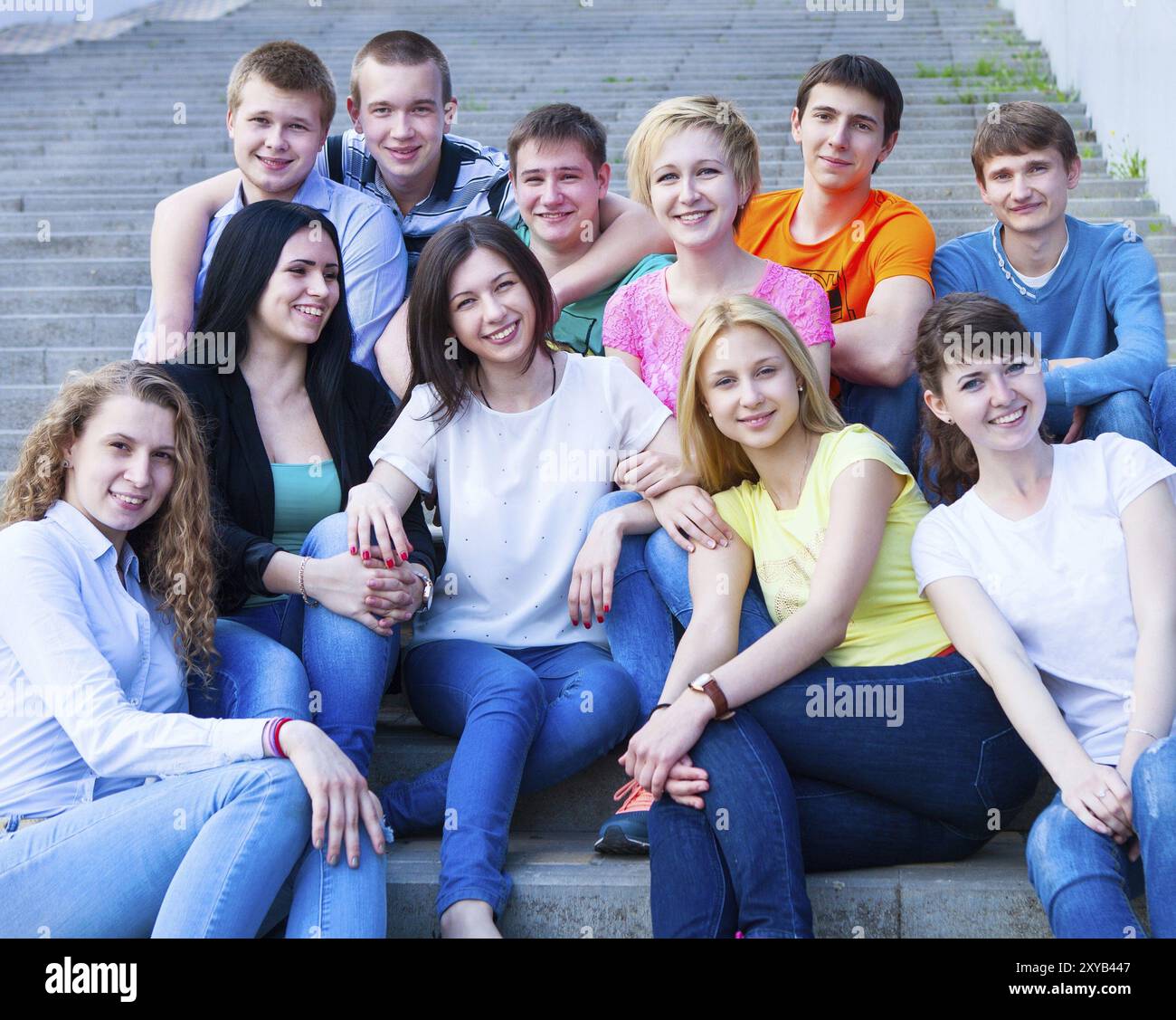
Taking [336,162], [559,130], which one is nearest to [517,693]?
[559,130]

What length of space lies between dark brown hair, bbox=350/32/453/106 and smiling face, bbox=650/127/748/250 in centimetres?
86

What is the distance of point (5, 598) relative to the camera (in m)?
1.93

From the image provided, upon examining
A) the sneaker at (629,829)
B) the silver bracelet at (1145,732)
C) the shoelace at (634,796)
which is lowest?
the sneaker at (629,829)

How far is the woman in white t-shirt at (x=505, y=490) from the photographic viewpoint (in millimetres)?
2275

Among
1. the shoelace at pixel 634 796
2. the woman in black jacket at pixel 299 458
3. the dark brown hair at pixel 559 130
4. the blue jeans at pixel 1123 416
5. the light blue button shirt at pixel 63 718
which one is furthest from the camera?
the dark brown hair at pixel 559 130

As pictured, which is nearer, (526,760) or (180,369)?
(526,760)

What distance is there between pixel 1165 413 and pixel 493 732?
149 centimetres

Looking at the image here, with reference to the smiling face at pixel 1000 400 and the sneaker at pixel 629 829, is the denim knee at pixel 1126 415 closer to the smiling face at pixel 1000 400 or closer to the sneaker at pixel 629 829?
the smiling face at pixel 1000 400

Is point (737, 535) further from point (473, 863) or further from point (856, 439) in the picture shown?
point (473, 863)

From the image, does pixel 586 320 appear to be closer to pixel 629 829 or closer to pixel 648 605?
pixel 648 605

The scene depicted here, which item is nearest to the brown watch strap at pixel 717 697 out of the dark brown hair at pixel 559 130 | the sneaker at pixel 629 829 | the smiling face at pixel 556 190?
the sneaker at pixel 629 829

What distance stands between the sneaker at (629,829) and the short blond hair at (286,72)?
1866mm
